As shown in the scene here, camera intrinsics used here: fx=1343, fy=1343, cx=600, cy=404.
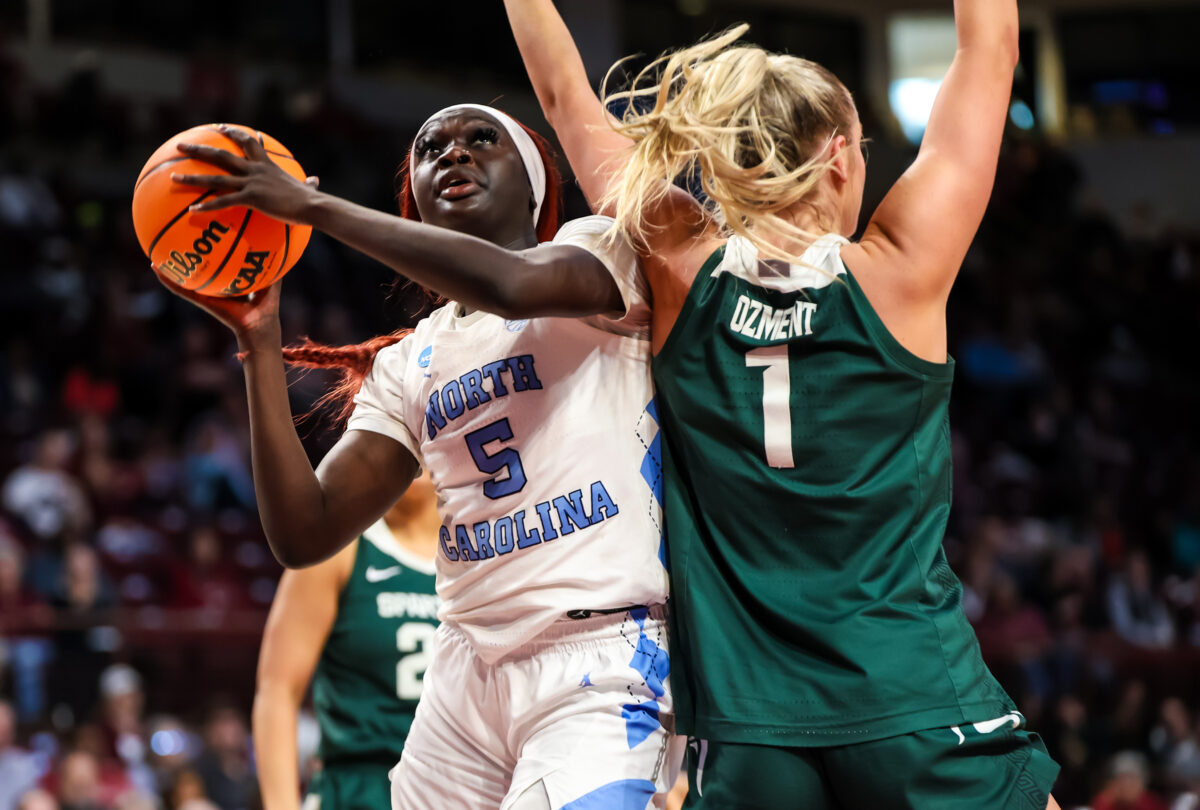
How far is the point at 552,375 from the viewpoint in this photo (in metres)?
2.55

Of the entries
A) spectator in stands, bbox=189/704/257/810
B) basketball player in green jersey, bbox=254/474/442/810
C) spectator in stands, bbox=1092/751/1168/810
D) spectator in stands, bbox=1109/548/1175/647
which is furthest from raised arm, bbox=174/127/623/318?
spectator in stands, bbox=1109/548/1175/647

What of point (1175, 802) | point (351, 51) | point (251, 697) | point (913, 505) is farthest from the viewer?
point (351, 51)

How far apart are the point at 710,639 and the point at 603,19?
1464cm

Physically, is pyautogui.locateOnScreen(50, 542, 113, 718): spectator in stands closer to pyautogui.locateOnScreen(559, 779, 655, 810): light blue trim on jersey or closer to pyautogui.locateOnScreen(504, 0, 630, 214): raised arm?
pyautogui.locateOnScreen(504, 0, 630, 214): raised arm

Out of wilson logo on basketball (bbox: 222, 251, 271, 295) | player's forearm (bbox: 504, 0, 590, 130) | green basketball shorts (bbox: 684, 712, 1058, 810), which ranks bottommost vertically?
green basketball shorts (bbox: 684, 712, 1058, 810)

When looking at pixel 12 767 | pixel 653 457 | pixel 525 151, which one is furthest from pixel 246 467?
pixel 653 457

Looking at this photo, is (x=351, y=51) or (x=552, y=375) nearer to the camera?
(x=552, y=375)

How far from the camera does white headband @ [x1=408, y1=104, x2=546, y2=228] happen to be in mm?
2795

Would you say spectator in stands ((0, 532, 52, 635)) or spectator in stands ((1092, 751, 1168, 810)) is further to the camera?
spectator in stands ((1092, 751, 1168, 810))

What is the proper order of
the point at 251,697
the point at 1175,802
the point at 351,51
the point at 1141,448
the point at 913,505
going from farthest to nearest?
the point at 351,51 < the point at 1141,448 < the point at 1175,802 < the point at 251,697 < the point at 913,505

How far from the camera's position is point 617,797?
231 centimetres

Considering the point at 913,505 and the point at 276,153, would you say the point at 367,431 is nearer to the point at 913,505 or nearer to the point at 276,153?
the point at 276,153

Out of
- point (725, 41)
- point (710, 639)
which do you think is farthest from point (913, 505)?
point (725, 41)

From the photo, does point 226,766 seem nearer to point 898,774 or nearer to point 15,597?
point 15,597
